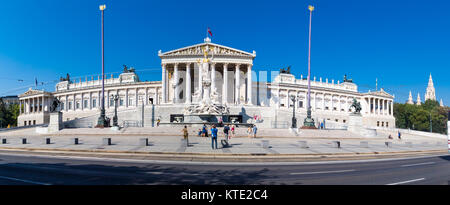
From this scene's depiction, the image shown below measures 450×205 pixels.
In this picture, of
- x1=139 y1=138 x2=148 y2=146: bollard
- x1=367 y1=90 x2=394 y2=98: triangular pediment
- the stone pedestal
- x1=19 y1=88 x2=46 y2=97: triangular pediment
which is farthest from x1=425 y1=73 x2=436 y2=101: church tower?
x1=19 y1=88 x2=46 y2=97: triangular pediment

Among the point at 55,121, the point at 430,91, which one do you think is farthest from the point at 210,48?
the point at 430,91

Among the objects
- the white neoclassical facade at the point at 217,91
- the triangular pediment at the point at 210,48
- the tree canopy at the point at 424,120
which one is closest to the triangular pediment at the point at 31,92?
the white neoclassical facade at the point at 217,91

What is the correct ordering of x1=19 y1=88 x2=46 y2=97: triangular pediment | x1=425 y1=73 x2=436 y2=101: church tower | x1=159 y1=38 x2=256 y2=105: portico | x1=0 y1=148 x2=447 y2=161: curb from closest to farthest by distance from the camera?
x1=0 y1=148 x2=447 y2=161: curb
x1=159 y1=38 x2=256 y2=105: portico
x1=19 y1=88 x2=46 y2=97: triangular pediment
x1=425 y1=73 x2=436 y2=101: church tower

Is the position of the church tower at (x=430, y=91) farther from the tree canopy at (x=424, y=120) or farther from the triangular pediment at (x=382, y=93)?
the triangular pediment at (x=382, y=93)

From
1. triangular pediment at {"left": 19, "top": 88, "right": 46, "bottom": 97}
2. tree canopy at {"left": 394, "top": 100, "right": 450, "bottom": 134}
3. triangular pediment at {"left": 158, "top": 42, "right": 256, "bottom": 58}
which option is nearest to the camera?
triangular pediment at {"left": 158, "top": 42, "right": 256, "bottom": 58}

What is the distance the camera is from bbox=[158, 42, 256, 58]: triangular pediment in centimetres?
7244

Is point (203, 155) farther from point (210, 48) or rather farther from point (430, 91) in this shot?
point (430, 91)

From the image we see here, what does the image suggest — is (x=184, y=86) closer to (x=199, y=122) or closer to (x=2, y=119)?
(x=199, y=122)

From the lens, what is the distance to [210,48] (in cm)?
7281

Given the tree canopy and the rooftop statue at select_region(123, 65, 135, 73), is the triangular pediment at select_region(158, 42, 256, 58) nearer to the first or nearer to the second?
the rooftop statue at select_region(123, 65, 135, 73)

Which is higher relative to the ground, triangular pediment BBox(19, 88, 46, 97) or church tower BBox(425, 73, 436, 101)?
church tower BBox(425, 73, 436, 101)

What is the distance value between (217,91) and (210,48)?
15107 millimetres
